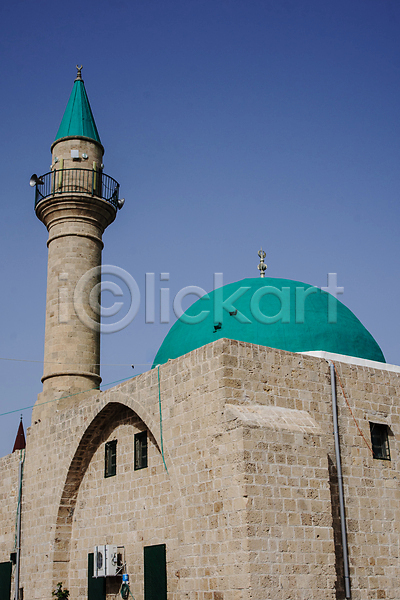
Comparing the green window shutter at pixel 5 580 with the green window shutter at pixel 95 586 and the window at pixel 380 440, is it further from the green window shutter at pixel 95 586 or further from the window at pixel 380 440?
the window at pixel 380 440

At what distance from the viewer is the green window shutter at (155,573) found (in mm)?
7621

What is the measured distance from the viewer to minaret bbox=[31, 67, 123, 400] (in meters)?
10.6

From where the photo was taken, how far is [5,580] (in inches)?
416

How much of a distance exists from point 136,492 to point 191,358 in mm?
2296

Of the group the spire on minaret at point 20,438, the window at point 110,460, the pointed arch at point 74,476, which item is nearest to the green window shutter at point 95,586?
the pointed arch at point 74,476

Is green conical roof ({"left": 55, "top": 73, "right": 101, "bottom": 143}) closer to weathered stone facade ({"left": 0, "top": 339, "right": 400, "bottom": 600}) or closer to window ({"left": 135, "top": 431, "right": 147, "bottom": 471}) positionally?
weathered stone facade ({"left": 0, "top": 339, "right": 400, "bottom": 600})

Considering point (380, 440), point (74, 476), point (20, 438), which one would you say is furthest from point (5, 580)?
point (20, 438)

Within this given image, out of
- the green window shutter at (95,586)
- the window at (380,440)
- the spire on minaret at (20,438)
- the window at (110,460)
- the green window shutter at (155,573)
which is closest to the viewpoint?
the green window shutter at (155,573)

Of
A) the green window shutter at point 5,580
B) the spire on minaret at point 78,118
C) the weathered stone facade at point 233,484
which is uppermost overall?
the spire on minaret at point 78,118

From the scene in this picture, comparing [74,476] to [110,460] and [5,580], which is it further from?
[5,580]

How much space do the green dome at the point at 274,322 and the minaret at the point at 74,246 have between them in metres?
1.32

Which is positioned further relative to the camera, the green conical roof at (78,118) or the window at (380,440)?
the green conical roof at (78,118)

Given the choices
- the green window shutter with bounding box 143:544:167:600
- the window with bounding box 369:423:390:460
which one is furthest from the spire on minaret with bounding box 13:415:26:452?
the window with bounding box 369:423:390:460

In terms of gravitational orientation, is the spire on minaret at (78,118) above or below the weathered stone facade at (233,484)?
above
